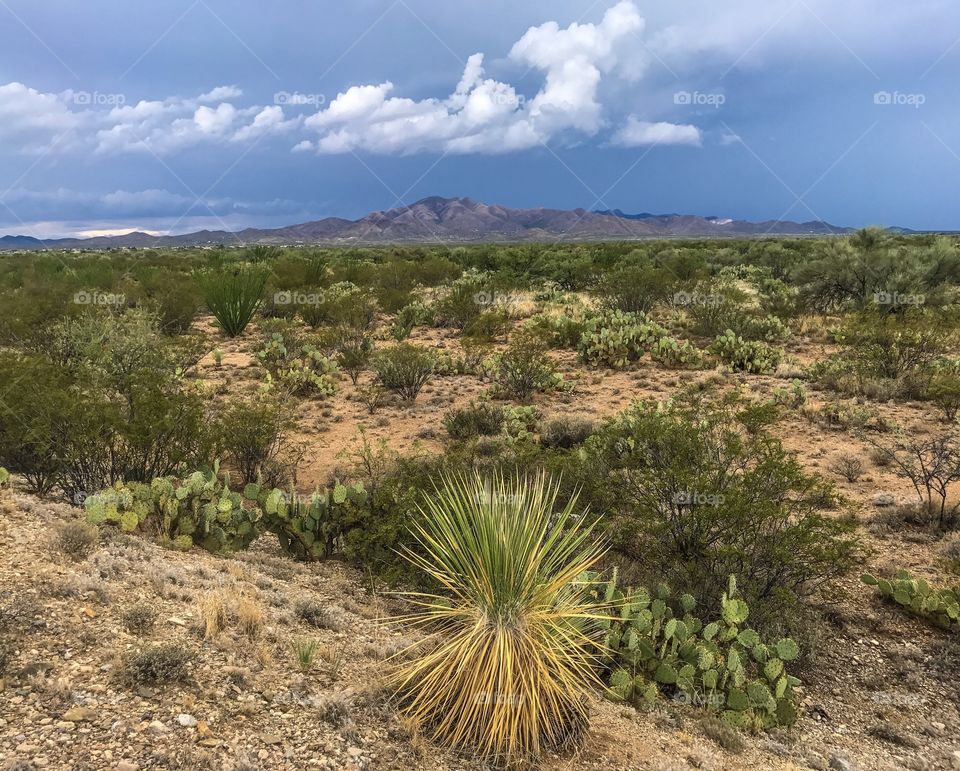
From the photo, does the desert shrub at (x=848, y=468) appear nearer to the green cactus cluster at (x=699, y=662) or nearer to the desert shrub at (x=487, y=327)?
the green cactus cluster at (x=699, y=662)

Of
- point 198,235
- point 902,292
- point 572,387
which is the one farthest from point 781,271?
point 198,235

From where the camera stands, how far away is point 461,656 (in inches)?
127

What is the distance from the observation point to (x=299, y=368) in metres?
12.1

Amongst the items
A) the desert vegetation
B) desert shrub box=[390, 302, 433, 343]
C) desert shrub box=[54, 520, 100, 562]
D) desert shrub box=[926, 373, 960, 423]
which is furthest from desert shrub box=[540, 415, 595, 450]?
desert shrub box=[390, 302, 433, 343]

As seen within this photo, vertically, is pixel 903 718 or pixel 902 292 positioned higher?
pixel 902 292

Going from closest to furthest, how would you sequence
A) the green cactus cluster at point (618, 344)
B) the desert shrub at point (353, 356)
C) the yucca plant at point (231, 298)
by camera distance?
the desert shrub at point (353, 356), the green cactus cluster at point (618, 344), the yucca plant at point (231, 298)

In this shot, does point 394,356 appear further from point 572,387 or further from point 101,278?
point 101,278

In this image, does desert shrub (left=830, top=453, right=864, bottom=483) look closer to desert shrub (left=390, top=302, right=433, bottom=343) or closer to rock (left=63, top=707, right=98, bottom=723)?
rock (left=63, top=707, right=98, bottom=723)

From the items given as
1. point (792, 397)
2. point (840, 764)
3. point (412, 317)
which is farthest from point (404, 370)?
point (840, 764)

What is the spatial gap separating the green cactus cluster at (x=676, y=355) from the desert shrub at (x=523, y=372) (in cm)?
300

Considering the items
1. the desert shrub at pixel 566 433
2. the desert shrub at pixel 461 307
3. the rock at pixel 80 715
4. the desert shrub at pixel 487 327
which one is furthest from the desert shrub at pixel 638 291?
the rock at pixel 80 715

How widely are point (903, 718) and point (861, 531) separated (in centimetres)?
263

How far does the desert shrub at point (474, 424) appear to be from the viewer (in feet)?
30.2

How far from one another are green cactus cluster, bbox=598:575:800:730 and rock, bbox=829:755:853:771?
1.02ft
